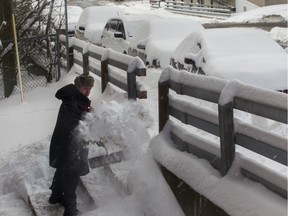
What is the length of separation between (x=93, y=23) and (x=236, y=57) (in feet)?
38.0

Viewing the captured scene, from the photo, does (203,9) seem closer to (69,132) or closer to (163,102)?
(163,102)

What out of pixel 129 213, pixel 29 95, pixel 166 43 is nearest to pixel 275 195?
pixel 129 213

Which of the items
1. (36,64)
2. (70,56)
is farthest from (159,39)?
(36,64)

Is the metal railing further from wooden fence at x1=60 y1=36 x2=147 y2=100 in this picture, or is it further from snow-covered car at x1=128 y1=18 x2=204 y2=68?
wooden fence at x1=60 y1=36 x2=147 y2=100

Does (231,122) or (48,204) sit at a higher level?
(231,122)

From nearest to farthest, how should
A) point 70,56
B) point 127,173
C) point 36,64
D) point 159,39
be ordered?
point 127,173, point 70,56, point 159,39, point 36,64

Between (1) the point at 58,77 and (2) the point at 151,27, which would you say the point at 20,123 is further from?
(2) the point at 151,27

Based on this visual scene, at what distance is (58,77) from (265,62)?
5850 millimetres

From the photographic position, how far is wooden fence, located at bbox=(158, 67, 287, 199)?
3.36 meters

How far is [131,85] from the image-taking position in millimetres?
6711

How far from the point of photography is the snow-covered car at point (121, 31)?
15754mm

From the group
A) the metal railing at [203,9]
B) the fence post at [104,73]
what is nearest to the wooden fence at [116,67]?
the fence post at [104,73]

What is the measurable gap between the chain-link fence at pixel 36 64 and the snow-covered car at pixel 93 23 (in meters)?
4.46

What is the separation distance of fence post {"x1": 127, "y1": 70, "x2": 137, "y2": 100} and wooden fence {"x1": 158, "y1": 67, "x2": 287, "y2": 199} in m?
1.69
